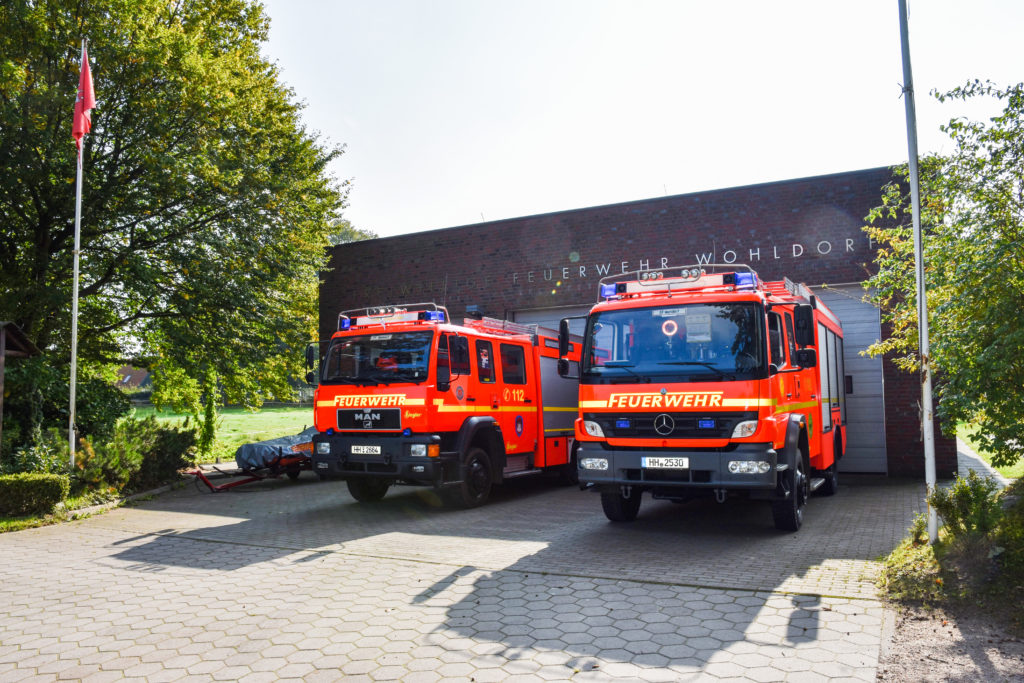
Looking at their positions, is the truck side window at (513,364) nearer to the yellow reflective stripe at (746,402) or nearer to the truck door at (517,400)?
the truck door at (517,400)

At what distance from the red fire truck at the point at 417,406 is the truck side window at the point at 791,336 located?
454 cm

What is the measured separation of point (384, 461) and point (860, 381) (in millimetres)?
9804

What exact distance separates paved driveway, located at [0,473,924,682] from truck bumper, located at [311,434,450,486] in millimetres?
644

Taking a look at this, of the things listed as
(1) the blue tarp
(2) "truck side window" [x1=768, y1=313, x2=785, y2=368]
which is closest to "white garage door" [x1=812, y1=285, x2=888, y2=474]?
(2) "truck side window" [x1=768, y1=313, x2=785, y2=368]

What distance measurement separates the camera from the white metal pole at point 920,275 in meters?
6.76

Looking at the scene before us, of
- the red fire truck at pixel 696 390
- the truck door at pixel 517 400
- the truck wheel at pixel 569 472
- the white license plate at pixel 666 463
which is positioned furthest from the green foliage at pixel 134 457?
the white license plate at pixel 666 463

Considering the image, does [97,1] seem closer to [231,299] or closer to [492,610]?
[231,299]

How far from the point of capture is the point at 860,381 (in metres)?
14.5

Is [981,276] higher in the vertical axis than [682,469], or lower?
higher

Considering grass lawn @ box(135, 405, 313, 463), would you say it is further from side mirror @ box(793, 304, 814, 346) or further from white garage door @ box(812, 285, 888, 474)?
side mirror @ box(793, 304, 814, 346)

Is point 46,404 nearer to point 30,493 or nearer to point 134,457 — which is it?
point 134,457

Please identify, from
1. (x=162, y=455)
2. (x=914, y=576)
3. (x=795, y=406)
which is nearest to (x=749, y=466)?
(x=795, y=406)

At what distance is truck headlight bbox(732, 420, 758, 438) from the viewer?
7.40 metres

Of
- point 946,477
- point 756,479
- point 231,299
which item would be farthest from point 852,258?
point 231,299
